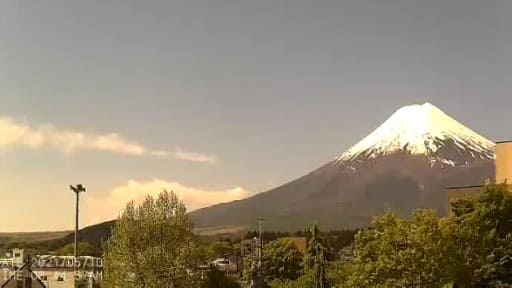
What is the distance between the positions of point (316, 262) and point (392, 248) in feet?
63.3

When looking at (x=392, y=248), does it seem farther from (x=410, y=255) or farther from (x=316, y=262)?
(x=316, y=262)

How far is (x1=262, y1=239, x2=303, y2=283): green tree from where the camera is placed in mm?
51484

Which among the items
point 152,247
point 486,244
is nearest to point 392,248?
point 486,244

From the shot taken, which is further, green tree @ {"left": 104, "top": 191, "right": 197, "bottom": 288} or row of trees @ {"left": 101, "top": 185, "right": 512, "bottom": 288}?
green tree @ {"left": 104, "top": 191, "right": 197, "bottom": 288}

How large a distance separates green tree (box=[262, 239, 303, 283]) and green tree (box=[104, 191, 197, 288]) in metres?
20.5

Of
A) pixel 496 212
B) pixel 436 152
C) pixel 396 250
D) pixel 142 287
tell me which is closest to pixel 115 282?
pixel 142 287

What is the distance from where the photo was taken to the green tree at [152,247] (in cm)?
2944

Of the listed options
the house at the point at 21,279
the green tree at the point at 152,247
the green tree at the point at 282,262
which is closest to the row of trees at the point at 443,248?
the green tree at the point at 152,247

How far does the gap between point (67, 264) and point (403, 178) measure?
129943 millimetres

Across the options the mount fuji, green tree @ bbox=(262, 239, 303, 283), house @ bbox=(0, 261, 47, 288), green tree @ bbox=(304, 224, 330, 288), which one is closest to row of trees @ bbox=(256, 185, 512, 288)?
house @ bbox=(0, 261, 47, 288)

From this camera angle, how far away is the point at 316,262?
42.5 metres

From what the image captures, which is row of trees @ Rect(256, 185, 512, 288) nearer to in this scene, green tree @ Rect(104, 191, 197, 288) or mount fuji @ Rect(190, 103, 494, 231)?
green tree @ Rect(104, 191, 197, 288)

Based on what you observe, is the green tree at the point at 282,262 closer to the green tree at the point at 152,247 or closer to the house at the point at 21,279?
the green tree at the point at 152,247

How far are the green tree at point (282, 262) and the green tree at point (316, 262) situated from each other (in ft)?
19.2
